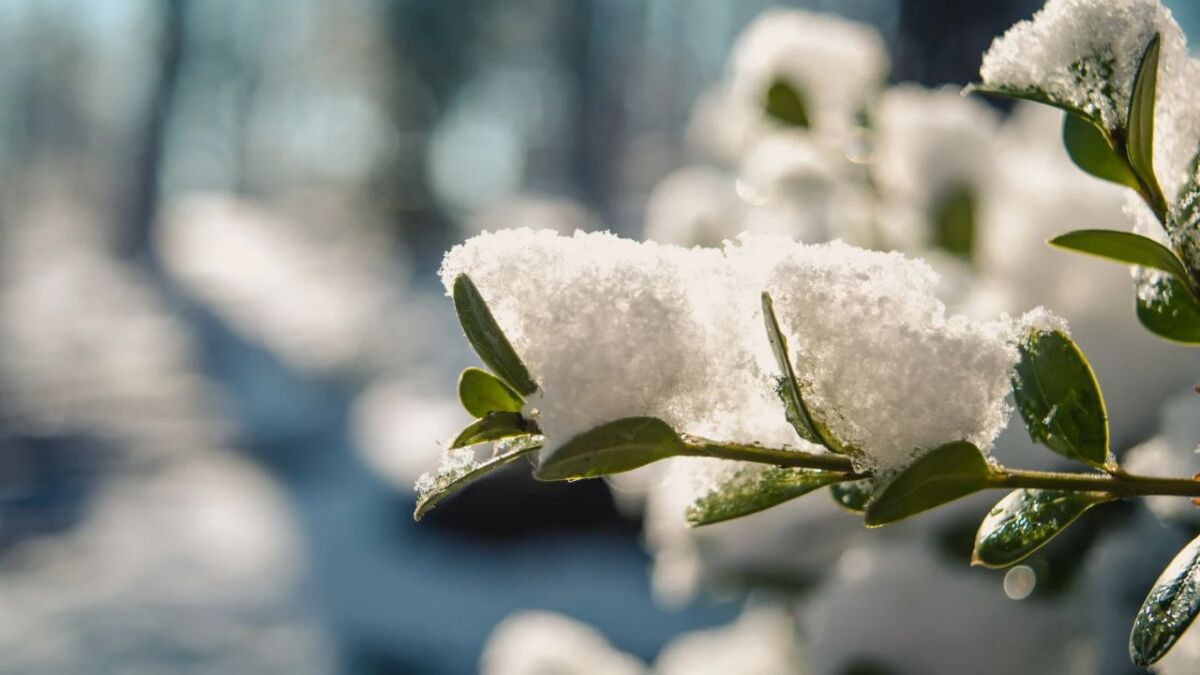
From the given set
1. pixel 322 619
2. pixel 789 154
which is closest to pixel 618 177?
pixel 322 619

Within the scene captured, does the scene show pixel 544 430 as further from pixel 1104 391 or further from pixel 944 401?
pixel 1104 391

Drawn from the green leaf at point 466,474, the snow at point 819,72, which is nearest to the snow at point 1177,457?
the green leaf at point 466,474

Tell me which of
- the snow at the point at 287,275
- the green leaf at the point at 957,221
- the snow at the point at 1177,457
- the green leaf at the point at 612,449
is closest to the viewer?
the green leaf at the point at 612,449

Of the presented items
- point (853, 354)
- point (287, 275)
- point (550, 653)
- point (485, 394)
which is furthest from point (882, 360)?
point (287, 275)

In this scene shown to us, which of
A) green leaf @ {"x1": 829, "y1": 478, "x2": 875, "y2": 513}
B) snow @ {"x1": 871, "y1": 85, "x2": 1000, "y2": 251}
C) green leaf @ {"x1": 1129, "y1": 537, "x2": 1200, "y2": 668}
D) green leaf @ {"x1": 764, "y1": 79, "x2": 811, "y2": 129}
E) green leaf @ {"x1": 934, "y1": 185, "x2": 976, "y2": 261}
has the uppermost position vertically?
green leaf @ {"x1": 764, "y1": 79, "x2": 811, "y2": 129}

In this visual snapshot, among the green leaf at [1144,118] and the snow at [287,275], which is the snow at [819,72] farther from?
the snow at [287,275]

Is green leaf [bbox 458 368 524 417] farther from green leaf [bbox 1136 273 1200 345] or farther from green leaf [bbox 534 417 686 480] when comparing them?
green leaf [bbox 1136 273 1200 345]

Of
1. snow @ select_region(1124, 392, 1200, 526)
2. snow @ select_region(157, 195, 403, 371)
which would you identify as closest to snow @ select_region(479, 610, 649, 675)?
snow @ select_region(1124, 392, 1200, 526)
